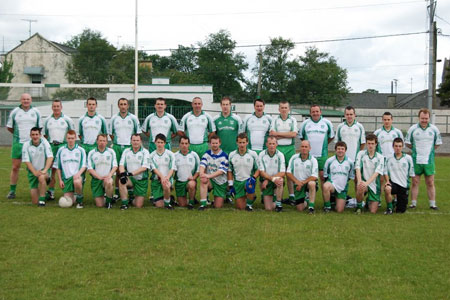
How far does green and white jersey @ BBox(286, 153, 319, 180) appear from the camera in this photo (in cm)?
766

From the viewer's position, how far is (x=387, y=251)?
5.23 m

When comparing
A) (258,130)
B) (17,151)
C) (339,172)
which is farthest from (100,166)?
(339,172)

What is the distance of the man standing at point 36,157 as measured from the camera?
7.94 meters

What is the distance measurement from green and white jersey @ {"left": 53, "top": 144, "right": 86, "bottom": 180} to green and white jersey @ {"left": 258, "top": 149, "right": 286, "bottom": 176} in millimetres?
2799

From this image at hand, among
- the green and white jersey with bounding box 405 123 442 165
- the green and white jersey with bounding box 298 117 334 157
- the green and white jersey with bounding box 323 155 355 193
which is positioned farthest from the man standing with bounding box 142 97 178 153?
the green and white jersey with bounding box 405 123 442 165

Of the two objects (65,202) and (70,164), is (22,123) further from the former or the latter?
(65,202)

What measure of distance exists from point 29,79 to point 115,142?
4077 centimetres

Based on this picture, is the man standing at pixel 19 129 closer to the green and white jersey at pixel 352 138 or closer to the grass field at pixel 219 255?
the grass field at pixel 219 255

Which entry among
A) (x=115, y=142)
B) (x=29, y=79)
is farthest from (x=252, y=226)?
(x=29, y=79)

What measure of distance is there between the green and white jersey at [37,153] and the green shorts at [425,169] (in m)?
6.02

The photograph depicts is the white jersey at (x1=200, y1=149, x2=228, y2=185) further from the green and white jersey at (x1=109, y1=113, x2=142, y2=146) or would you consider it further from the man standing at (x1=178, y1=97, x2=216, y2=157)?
the green and white jersey at (x1=109, y1=113, x2=142, y2=146)

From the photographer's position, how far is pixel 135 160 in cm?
788

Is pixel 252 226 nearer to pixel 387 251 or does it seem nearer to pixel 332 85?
pixel 387 251

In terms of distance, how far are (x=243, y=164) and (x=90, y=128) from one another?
2733 mm
